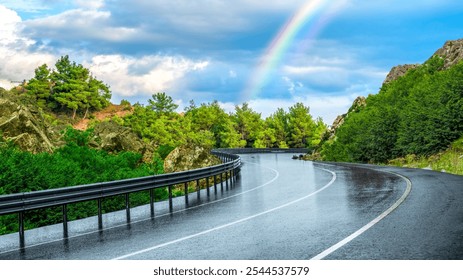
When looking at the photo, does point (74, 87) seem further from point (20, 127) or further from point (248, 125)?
point (20, 127)

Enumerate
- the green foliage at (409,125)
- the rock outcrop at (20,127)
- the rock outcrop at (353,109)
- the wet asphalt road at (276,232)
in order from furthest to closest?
1. the rock outcrop at (353,109)
2. the green foliage at (409,125)
3. the rock outcrop at (20,127)
4. the wet asphalt road at (276,232)

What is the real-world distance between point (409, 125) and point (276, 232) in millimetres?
44927

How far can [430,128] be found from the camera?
46375mm

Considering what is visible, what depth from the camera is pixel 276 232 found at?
1120 cm

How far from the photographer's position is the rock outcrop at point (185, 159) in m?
40.0

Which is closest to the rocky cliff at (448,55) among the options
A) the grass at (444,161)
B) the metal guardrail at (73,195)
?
the grass at (444,161)

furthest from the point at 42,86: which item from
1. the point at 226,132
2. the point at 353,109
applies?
the point at 353,109

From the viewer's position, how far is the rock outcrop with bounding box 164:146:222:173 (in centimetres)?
4004

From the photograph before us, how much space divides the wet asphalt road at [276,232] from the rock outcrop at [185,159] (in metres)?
21.8

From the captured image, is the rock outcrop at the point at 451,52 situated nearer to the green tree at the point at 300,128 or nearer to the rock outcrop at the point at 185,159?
the rock outcrop at the point at 185,159

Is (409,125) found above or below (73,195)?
above

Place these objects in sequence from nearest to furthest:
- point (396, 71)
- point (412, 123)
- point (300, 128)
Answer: point (412, 123)
point (396, 71)
point (300, 128)

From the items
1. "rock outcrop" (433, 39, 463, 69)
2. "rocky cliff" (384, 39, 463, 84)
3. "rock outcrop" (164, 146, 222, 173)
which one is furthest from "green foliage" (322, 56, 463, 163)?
"rock outcrop" (164, 146, 222, 173)

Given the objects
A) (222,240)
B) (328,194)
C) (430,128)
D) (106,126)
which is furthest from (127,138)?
(222,240)
